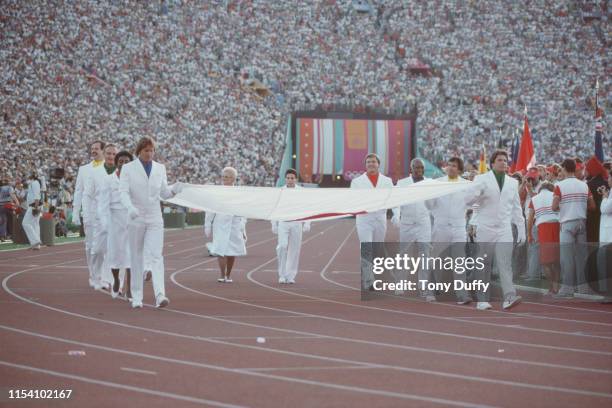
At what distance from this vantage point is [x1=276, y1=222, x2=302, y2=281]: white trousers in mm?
16359

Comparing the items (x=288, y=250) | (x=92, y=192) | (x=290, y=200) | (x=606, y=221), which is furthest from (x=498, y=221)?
(x=92, y=192)

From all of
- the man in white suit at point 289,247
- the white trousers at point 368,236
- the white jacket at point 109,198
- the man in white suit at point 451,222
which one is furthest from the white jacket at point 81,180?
the man in white suit at point 451,222

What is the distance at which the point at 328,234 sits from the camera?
36.4 m

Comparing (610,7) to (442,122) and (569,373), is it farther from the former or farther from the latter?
(569,373)

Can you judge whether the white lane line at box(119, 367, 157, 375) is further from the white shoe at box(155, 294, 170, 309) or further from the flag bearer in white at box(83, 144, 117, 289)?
the flag bearer in white at box(83, 144, 117, 289)

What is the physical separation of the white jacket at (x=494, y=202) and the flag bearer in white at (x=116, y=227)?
4780 mm

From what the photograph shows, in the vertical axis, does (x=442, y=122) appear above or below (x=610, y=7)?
below

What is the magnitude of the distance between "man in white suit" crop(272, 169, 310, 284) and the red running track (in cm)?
123

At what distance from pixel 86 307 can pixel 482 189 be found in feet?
17.2

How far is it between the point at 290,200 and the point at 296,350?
16.3 feet

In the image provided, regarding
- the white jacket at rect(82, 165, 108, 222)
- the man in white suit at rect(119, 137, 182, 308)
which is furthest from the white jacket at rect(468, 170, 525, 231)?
the white jacket at rect(82, 165, 108, 222)

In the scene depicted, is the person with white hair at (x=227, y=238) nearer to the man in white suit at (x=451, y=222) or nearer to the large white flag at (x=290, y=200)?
the large white flag at (x=290, y=200)

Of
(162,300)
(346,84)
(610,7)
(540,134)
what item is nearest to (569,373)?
(162,300)

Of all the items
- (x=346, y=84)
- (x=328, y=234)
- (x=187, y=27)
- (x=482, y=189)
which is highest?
(x=187, y=27)
